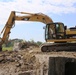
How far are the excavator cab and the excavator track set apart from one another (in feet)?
1.44

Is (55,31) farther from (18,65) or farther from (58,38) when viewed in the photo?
(18,65)

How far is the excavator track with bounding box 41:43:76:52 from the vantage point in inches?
694

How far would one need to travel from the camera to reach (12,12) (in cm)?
2084

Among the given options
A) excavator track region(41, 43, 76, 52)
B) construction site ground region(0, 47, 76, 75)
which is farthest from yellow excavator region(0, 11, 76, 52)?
construction site ground region(0, 47, 76, 75)

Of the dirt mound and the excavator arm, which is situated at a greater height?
the excavator arm

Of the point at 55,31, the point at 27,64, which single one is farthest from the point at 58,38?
the point at 27,64

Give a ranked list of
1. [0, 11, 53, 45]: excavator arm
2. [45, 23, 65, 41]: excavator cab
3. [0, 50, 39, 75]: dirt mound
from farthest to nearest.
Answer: [0, 11, 53, 45]: excavator arm → [45, 23, 65, 41]: excavator cab → [0, 50, 39, 75]: dirt mound

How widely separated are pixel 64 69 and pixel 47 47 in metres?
7.42

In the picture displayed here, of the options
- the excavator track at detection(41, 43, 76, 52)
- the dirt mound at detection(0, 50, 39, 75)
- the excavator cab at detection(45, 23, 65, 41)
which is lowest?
the dirt mound at detection(0, 50, 39, 75)

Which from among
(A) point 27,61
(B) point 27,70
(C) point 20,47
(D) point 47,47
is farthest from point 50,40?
(C) point 20,47

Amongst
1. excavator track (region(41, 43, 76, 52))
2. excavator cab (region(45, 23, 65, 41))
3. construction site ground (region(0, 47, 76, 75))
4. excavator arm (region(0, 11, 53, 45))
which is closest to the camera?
construction site ground (region(0, 47, 76, 75))

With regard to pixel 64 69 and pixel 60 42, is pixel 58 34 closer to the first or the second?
pixel 60 42

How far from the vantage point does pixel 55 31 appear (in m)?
17.9

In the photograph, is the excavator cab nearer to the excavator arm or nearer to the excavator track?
the excavator track
